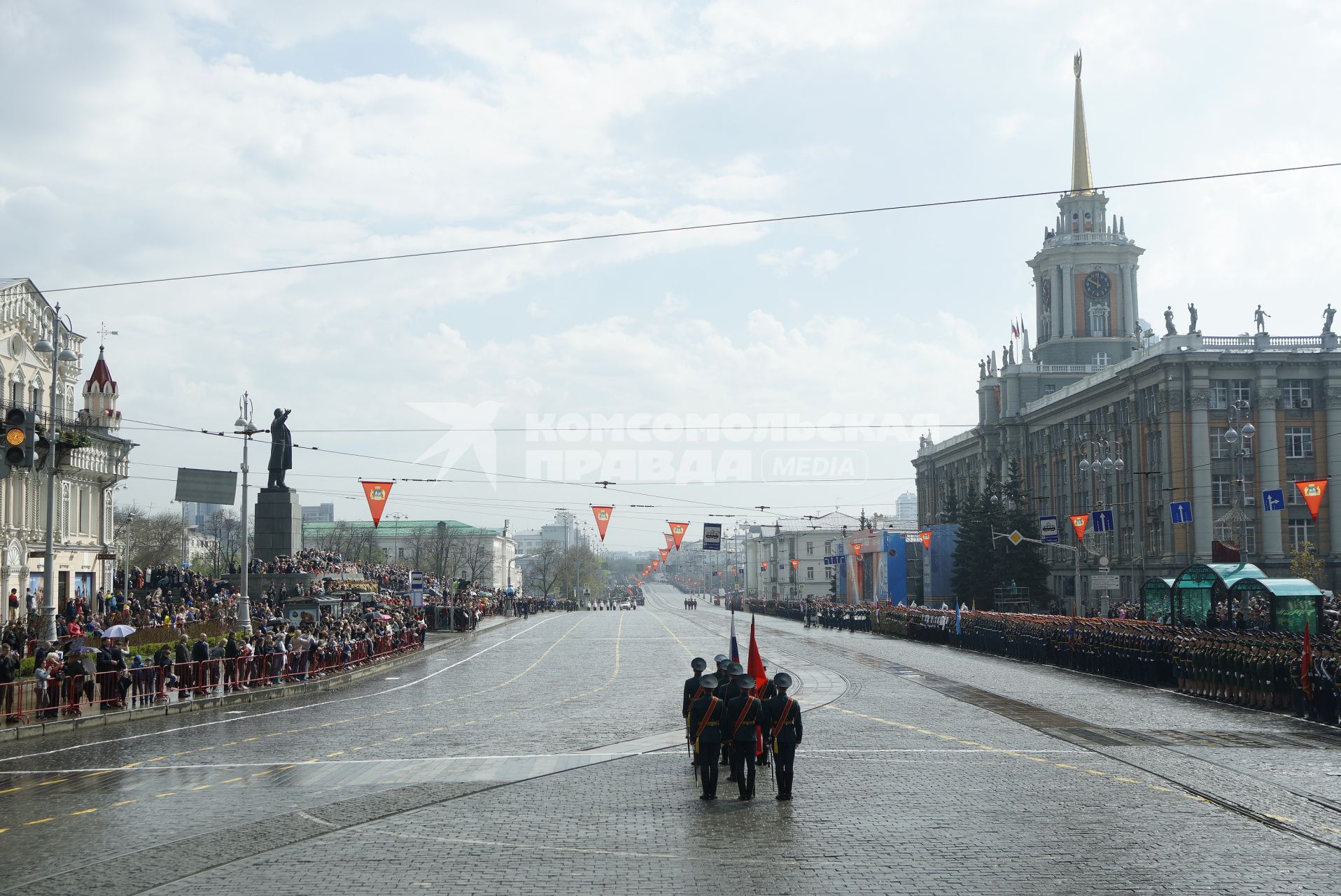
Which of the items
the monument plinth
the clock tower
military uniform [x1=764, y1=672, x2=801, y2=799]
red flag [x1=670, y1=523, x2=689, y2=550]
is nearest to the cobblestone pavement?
military uniform [x1=764, y1=672, x2=801, y2=799]

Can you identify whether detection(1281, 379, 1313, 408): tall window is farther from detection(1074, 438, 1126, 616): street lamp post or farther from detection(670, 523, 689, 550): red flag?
detection(670, 523, 689, 550): red flag

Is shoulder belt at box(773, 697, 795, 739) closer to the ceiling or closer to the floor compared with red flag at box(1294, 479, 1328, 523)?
closer to the floor

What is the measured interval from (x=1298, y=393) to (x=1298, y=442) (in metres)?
3.11

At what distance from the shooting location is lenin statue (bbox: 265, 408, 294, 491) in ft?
193

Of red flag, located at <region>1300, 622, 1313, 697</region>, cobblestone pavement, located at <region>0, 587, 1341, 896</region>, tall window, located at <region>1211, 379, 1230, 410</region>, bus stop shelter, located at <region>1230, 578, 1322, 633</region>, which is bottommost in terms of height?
cobblestone pavement, located at <region>0, 587, 1341, 896</region>

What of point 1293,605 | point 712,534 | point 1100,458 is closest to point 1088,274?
point 1100,458

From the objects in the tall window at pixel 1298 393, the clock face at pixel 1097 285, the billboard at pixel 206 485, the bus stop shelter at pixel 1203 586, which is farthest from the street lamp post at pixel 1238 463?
the billboard at pixel 206 485

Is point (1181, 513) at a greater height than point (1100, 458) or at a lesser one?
lesser

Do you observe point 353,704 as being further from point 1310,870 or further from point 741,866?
point 1310,870

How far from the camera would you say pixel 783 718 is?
48.6 ft

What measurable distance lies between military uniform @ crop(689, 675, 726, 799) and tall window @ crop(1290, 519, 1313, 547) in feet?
218

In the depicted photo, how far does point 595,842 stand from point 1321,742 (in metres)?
14.0

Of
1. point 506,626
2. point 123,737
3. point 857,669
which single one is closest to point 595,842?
point 123,737

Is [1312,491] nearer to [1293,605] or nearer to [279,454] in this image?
[1293,605]
